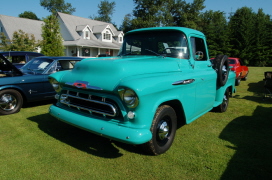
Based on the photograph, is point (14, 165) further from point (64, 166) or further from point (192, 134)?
point (192, 134)

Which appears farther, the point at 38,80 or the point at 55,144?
the point at 38,80

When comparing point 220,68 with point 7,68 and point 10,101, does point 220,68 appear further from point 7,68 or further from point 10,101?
point 7,68

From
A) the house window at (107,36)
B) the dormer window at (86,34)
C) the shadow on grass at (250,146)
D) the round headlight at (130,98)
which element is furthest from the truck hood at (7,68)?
the house window at (107,36)

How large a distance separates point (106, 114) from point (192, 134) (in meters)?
2.02

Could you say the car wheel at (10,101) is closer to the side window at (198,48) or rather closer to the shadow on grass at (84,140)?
the shadow on grass at (84,140)

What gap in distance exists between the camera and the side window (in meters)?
3.95

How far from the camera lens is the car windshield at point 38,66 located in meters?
6.04

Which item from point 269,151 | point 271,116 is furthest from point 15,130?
point 271,116

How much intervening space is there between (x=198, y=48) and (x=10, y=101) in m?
4.76

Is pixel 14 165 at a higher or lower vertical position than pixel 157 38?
lower

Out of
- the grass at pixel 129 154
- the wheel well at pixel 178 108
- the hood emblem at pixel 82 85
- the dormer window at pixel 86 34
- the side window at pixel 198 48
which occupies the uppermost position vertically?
the dormer window at pixel 86 34

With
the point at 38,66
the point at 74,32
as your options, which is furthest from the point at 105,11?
the point at 38,66

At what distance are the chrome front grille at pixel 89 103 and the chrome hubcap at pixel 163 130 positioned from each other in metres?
0.77

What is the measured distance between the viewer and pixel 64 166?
2.77 metres
